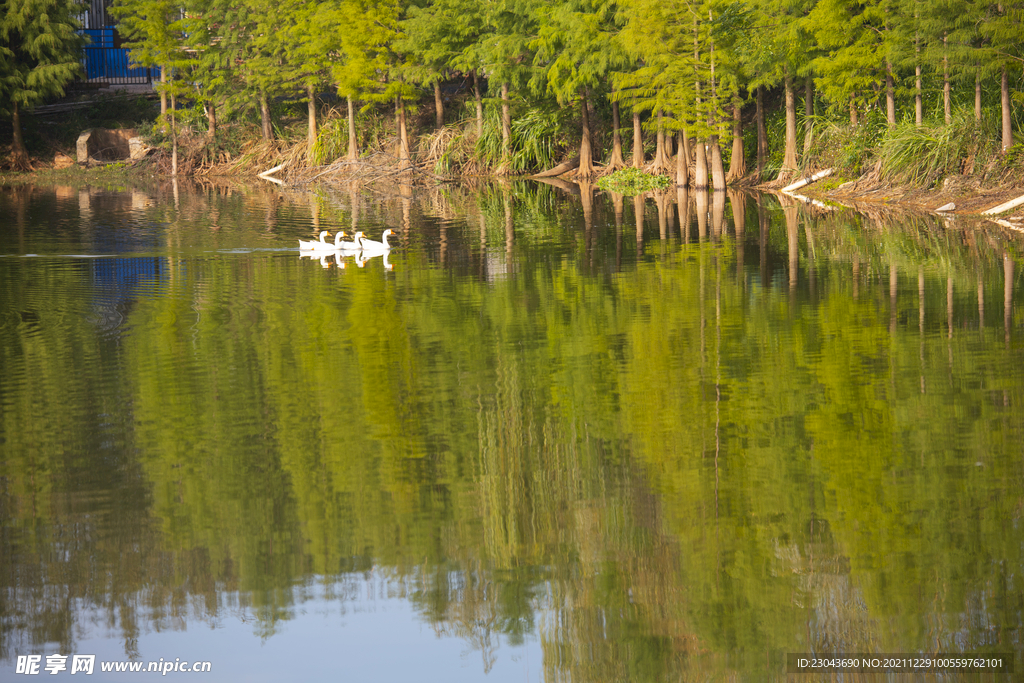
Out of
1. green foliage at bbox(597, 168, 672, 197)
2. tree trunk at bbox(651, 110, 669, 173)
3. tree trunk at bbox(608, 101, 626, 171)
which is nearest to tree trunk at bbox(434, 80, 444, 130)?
tree trunk at bbox(608, 101, 626, 171)

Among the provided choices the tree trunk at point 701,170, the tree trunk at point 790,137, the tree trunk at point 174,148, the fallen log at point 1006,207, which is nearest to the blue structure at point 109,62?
the tree trunk at point 174,148

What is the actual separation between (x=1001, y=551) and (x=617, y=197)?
997 inches

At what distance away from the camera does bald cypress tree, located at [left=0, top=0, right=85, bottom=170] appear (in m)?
48.8

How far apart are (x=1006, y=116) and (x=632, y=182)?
549 inches

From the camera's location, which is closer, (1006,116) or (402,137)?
(1006,116)

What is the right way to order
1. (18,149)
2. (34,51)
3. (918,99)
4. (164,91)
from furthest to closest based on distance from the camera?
(18,149) < (34,51) < (164,91) < (918,99)

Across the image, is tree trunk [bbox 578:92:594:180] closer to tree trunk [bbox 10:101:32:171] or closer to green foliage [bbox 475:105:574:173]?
green foliage [bbox 475:105:574:173]

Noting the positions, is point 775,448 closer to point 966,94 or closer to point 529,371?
point 529,371

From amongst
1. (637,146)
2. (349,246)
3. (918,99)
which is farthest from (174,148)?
(349,246)

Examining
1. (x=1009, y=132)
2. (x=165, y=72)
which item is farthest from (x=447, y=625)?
(x=165, y=72)

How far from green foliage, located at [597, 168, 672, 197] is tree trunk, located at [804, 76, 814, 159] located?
14.6ft

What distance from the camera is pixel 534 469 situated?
6570mm

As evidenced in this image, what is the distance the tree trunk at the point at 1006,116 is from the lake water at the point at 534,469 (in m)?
9.56

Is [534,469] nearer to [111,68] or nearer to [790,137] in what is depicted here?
[790,137]
